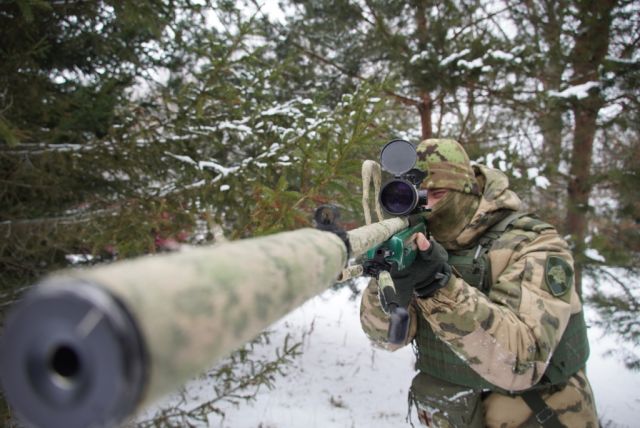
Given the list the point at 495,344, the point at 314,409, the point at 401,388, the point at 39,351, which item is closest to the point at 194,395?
the point at 314,409

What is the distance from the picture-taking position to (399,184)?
5.93ft

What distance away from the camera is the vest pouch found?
2.69m

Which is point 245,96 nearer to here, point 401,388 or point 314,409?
point 314,409

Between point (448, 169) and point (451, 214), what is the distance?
324 millimetres

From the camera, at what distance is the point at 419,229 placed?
1979 millimetres

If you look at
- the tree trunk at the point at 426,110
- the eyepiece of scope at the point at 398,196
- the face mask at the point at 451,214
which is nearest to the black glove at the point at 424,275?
the eyepiece of scope at the point at 398,196

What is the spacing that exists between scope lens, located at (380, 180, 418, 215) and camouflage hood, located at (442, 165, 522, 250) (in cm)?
119

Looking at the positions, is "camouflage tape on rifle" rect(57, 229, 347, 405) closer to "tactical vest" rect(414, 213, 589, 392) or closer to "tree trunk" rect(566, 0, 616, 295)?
"tactical vest" rect(414, 213, 589, 392)

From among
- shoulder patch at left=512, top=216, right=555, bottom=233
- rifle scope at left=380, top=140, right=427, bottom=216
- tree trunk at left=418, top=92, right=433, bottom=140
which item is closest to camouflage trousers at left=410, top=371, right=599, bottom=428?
shoulder patch at left=512, top=216, right=555, bottom=233

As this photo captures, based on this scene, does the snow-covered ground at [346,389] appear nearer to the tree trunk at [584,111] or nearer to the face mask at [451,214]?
the tree trunk at [584,111]

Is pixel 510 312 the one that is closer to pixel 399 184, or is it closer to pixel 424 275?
pixel 424 275

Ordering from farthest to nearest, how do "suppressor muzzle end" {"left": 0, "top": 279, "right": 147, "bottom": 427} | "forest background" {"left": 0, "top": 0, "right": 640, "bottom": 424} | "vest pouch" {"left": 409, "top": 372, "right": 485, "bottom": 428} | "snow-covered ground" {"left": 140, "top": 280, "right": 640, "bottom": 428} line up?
"snow-covered ground" {"left": 140, "top": 280, "right": 640, "bottom": 428}, "forest background" {"left": 0, "top": 0, "right": 640, "bottom": 424}, "vest pouch" {"left": 409, "top": 372, "right": 485, "bottom": 428}, "suppressor muzzle end" {"left": 0, "top": 279, "right": 147, "bottom": 427}

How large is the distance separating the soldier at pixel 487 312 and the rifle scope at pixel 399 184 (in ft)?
0.56

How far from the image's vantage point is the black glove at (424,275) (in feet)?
5.93
